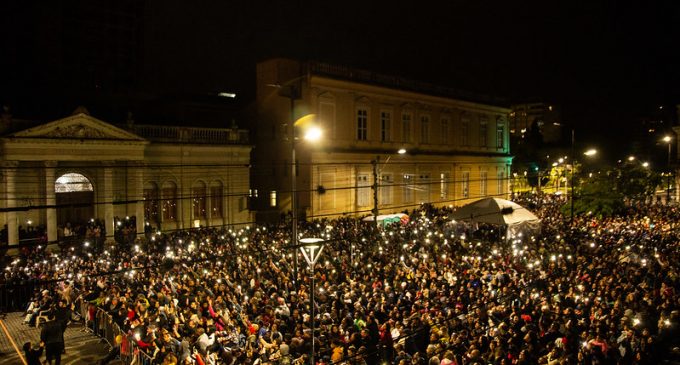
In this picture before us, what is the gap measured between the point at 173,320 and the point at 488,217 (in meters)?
14.7

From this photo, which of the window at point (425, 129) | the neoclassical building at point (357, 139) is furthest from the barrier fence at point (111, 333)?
the window at point (425, 129)

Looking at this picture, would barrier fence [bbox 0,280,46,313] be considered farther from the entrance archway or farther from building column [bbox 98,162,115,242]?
the entrance archway

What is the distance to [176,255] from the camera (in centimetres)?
2036

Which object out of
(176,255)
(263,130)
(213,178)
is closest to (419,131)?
(263,130)

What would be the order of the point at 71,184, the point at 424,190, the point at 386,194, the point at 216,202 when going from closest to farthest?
the point at 71,184 < the point at 216,202 < the point at 386,194 < the point at 424,190

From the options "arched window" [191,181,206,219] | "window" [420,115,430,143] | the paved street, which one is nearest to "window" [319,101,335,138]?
"arched window" [191,181,206,219]

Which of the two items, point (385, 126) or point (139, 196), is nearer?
point (139, 196)

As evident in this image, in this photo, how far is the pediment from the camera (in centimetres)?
2375

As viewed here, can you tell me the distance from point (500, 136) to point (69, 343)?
45.5 metres

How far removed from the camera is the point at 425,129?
42.4 m

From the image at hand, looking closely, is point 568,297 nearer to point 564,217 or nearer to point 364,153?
point 564,217

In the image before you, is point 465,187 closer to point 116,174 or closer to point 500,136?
point 500,136

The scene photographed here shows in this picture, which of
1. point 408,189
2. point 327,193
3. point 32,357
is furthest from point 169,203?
point 408,189

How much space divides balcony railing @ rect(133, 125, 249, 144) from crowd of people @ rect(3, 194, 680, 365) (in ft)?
23.6
